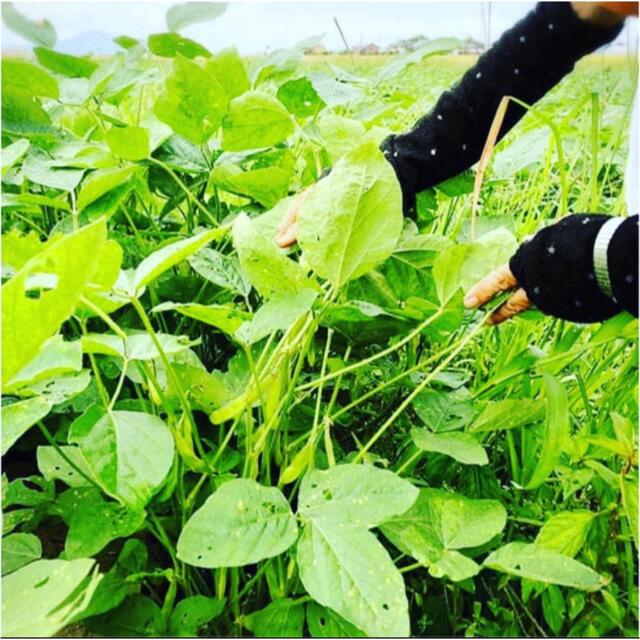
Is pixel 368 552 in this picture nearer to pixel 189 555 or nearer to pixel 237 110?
pixel 189 555

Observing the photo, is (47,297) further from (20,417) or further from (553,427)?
(553,427)

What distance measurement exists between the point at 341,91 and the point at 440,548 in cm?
51

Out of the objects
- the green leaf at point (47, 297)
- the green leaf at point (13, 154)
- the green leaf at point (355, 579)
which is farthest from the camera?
the green leaf at point (13, 154)

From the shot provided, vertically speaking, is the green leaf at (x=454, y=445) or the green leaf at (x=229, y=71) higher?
the green leaf at (x=229, y=71)

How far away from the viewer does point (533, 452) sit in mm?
A: 683

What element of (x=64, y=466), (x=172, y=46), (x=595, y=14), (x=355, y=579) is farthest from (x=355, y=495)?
(x=172, y=46)

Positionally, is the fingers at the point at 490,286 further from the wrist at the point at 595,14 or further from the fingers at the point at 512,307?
the wrist at the point at 595,14

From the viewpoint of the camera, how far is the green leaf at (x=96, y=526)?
56 centimetres

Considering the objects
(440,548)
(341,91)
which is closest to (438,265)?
(440,548)

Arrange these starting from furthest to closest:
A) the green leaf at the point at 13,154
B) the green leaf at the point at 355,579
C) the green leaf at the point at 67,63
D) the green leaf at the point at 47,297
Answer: the green leaf at the point at 67,63
the green leaf at the point at 13,154
the green leaf at the point at 355,579
the green leaf at the point at 47,297

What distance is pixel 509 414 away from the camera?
2.06 ft

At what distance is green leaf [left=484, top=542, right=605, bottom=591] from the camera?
0.54 meters

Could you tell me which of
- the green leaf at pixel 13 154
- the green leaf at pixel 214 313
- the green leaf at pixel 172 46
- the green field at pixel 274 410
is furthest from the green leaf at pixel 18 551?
the green leaf at pixel 172 46

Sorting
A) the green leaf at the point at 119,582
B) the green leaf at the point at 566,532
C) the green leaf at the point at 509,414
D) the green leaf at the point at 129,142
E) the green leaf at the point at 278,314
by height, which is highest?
the green leaf at the point at 129,142
